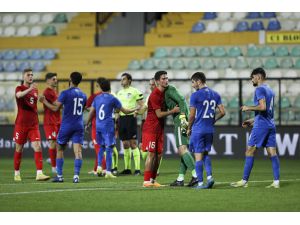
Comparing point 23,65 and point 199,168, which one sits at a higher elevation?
point 23,65

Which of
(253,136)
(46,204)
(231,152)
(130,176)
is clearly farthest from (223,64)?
(46,204)

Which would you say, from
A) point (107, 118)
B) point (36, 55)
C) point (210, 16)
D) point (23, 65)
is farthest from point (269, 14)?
point (107, 118)

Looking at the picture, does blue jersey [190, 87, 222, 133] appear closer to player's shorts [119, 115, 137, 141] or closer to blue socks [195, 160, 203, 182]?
blue socks [195, 160, 203, 182]

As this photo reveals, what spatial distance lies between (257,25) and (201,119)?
15.4m

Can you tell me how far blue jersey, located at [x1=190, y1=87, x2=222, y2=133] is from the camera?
13.1 meters

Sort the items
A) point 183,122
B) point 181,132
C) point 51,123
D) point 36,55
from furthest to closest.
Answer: point 36,55
point 51,123
point 181,132
point 183,122

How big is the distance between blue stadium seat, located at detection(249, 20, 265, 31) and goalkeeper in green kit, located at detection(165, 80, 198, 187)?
1402 cm

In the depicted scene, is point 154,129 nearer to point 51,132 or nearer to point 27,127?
point 27,127

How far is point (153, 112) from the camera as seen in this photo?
540 inches

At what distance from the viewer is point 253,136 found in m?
13.6

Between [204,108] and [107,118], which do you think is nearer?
[204,108]

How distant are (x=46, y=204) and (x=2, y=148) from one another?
1416 cm

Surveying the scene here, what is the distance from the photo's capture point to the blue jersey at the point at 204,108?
43.0ft

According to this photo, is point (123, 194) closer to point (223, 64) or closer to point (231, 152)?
point (231, 152)
